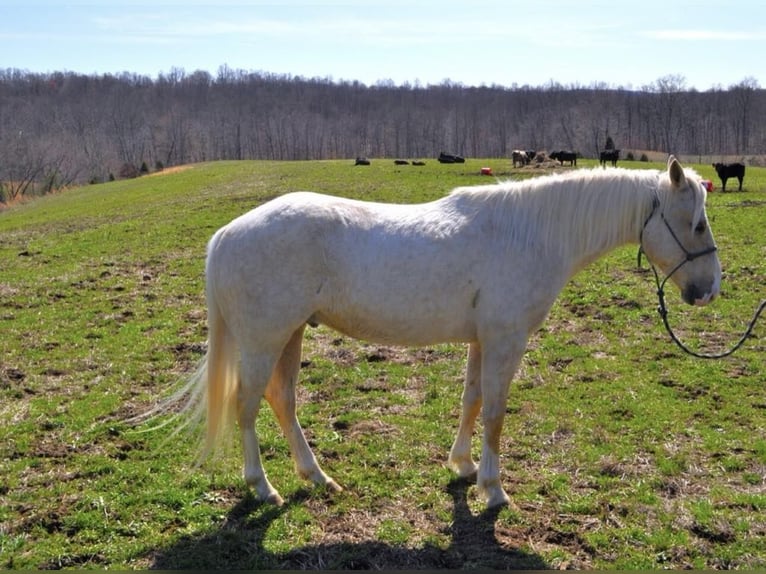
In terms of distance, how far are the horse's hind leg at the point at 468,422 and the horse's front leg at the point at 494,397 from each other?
321 mm

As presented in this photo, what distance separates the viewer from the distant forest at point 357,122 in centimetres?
9919

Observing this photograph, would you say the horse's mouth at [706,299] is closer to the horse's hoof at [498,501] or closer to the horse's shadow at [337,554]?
the horse's hoof at [498,501]

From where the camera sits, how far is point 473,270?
4.57 meters

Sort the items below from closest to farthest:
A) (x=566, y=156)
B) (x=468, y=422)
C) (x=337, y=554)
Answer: (x=337, y=554), (x=468, y=422), (x=566, y=156)

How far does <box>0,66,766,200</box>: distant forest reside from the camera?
3905 inches

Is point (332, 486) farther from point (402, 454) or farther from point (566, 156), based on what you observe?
point (566, 156)

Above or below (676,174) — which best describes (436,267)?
below

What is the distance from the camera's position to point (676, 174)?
4492mm

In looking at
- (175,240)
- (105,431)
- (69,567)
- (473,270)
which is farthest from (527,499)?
(175,240)

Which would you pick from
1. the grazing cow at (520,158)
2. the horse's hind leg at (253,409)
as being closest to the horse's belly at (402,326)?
the horse's hind leg at (253,409)

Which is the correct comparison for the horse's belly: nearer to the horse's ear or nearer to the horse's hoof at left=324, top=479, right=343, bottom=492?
the horse's hoof at left=324, top=479, right=343, bottom=492

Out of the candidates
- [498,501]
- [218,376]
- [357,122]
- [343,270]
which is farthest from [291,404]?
[357,122]

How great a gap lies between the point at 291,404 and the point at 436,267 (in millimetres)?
1663

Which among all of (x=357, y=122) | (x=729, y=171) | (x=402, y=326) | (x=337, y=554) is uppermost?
(x=357, y=122)
